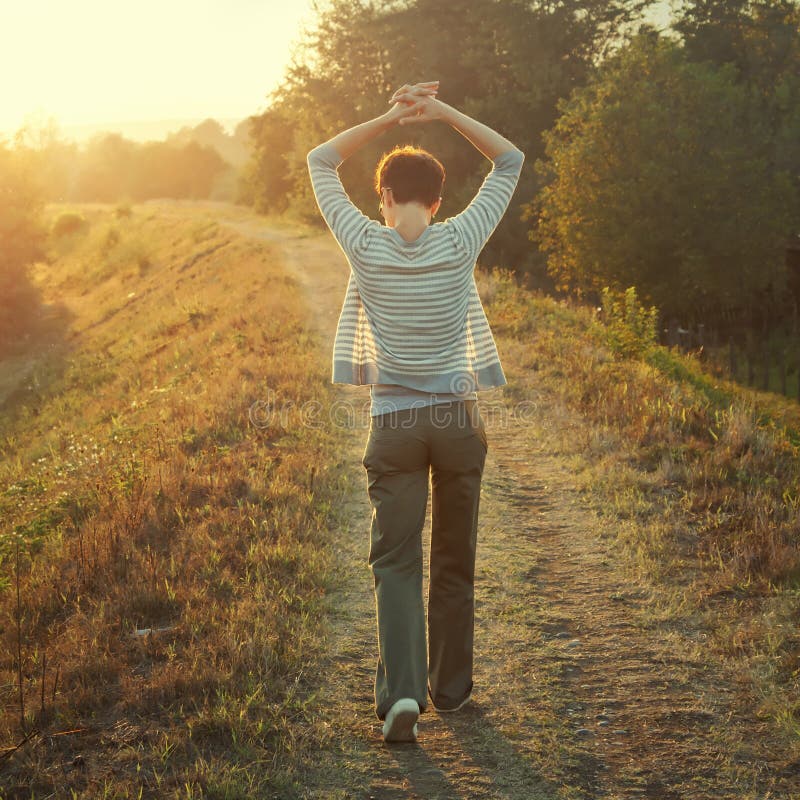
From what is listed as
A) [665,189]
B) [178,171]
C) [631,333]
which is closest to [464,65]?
[665,189]

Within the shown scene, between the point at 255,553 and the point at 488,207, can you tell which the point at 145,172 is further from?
the point at 488,207

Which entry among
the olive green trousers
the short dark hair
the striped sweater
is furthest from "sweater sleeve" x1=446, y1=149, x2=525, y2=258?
the olive green trousers

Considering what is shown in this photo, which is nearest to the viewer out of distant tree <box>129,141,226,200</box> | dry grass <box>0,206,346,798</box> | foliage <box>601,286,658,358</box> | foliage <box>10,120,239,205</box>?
dry grass <box>0,206,346,798</box>

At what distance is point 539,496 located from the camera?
22.9 ft

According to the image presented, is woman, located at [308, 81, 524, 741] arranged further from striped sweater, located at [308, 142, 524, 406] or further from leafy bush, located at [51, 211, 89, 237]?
leafy bush, located at [51, 211, 89, 237]

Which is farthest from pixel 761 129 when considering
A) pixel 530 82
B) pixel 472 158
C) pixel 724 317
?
pixel 472 158

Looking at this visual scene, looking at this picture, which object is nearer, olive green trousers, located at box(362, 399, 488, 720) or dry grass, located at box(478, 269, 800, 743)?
olive green trousers, located at box(362, 399, 488, 720)

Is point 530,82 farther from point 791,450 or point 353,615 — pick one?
point 353,615

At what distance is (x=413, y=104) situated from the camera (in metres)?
3.21

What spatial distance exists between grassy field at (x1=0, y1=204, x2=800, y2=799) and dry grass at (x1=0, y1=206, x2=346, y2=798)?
0.06ft

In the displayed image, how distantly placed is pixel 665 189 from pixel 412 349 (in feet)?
76.7

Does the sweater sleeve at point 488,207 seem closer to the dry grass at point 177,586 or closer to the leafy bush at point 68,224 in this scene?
the dry grass at point 177,586

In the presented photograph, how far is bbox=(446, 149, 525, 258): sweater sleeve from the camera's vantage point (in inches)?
128

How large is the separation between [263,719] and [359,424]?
5365 millimetres
